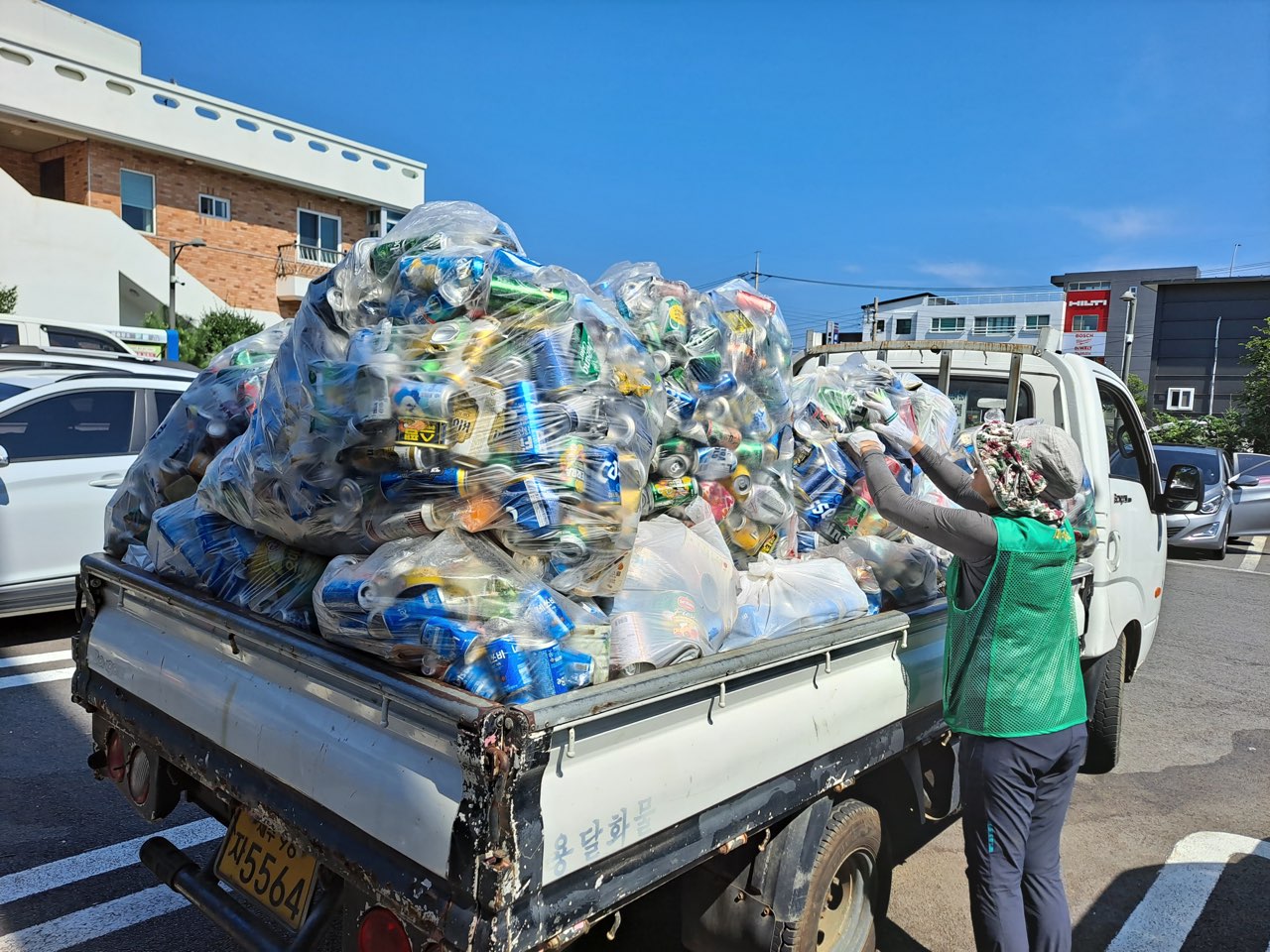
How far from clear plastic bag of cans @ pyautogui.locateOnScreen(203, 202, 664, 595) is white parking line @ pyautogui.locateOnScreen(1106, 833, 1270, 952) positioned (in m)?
2.70

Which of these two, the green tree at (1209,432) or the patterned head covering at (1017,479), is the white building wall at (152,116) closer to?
the green tree at (1209,432)

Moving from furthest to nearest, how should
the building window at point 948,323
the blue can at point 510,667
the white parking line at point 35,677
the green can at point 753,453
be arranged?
the building window at point 948,323
the white parking line at point 35,677
the green can at point 753,453
the blue can at point 510,667

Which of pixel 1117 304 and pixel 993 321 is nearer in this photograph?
pixel 1117 304

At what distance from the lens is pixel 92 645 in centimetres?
297

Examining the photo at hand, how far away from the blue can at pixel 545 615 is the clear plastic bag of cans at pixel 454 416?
13 centimetres

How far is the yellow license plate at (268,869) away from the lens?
2172 millimetres

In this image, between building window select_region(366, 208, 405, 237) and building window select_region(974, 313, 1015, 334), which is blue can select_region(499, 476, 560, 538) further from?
building window select_region(974, 313, 1015, 334)

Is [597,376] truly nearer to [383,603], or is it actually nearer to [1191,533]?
[383,603]

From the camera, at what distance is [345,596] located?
211cm

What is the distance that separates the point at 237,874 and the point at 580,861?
3.76 ft

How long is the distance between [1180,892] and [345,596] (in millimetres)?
3682

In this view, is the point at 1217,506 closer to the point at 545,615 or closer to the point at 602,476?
the point at 602,476

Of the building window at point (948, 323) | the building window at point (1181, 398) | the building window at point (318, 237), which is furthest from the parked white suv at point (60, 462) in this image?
the building window at point (948, 323)

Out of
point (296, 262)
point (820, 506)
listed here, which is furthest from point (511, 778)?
point (296, 262)
